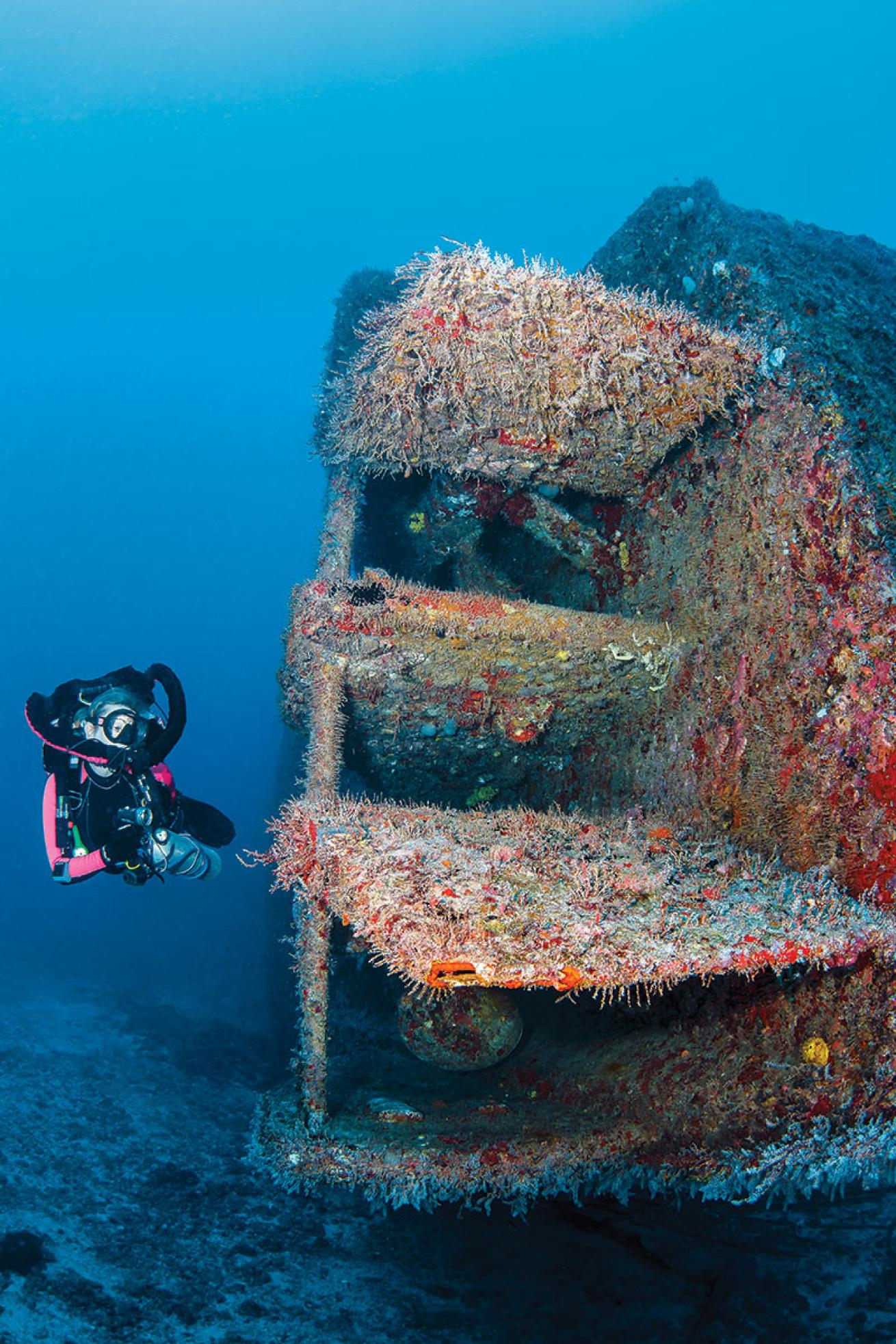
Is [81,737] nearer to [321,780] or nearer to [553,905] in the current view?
[321,780]

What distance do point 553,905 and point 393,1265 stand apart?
109 inches

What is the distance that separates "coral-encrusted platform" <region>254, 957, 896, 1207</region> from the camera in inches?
92.0

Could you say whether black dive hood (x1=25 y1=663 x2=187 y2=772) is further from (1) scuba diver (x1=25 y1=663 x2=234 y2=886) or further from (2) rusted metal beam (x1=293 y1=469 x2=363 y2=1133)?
(2) rusted metal beam (x1=293 y1=469 x2=363 y2=1133)

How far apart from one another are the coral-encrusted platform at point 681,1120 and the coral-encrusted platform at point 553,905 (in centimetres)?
43

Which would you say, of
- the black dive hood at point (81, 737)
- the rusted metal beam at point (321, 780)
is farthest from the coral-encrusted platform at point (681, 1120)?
the black dive hood at point (81, 737)

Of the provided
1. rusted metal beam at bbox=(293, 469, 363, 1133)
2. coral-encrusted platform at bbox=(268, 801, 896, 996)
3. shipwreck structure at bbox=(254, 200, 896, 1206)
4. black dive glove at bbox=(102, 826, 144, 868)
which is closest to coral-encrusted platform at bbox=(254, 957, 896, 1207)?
shipwreck structure at bbox=(254, 200, 896, 1206)

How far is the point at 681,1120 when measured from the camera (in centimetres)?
270

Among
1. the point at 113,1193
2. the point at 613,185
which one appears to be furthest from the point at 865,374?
the point at 613,185

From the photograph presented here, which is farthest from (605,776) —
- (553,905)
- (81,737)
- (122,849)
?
(81,737)

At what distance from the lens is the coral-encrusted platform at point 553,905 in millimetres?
1949

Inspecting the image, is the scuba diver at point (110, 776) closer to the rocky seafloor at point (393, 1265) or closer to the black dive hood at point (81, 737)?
the black dive hood at point (81, 737)

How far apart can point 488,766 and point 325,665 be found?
4.69 feet

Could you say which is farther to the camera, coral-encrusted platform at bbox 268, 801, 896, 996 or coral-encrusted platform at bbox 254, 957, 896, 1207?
coral-encrusted platform at bbox 254, 957, 896, 1207

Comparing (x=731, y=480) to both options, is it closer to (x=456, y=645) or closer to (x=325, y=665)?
(x=456, y=645)
